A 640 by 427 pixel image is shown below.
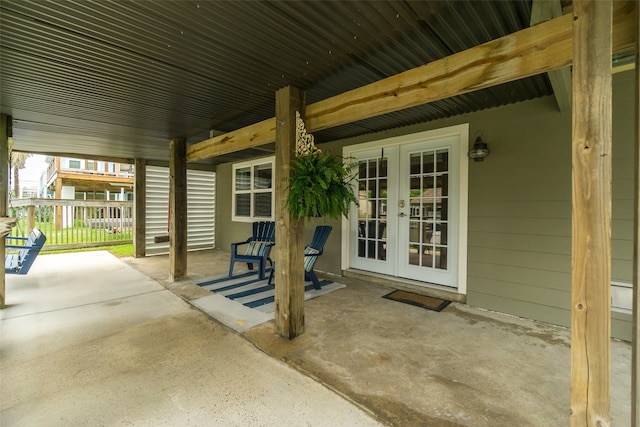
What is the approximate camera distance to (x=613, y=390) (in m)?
1.80

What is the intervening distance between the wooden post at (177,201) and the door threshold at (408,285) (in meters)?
2.64

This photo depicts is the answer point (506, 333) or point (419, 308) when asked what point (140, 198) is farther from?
point (506, 333)

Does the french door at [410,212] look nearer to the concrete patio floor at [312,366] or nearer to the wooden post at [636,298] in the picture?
the concrete patio floor at [312,366]

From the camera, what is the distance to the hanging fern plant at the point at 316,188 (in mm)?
2285

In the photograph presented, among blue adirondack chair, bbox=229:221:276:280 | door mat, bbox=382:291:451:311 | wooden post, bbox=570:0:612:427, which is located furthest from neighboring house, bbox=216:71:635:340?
wooden post, bbox=570:0:612:427

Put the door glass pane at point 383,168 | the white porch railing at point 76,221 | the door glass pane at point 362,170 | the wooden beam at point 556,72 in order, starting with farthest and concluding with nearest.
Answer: the white porch railing at point 76,221 → the door glass pane at point 362,170 → the door glass pane at point 383,168 → the wooden beam at point 556,72

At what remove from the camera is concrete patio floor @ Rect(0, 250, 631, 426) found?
5.24 feet

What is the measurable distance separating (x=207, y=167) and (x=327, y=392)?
6.71 m

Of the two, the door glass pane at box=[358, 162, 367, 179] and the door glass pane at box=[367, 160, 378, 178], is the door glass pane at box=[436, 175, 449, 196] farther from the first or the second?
the door glass pane at box=[358, 162, 367, 179]

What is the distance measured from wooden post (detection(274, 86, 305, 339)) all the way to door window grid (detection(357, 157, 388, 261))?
78.2 inches

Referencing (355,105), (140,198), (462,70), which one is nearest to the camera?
(462,70)

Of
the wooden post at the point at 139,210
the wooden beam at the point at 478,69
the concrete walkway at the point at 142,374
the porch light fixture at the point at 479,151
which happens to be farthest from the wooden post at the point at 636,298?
the wooden post at the point at 139,210

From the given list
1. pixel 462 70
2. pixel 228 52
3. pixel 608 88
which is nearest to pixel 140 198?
pixel 228 52

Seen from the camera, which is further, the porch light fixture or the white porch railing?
the white porch railing
